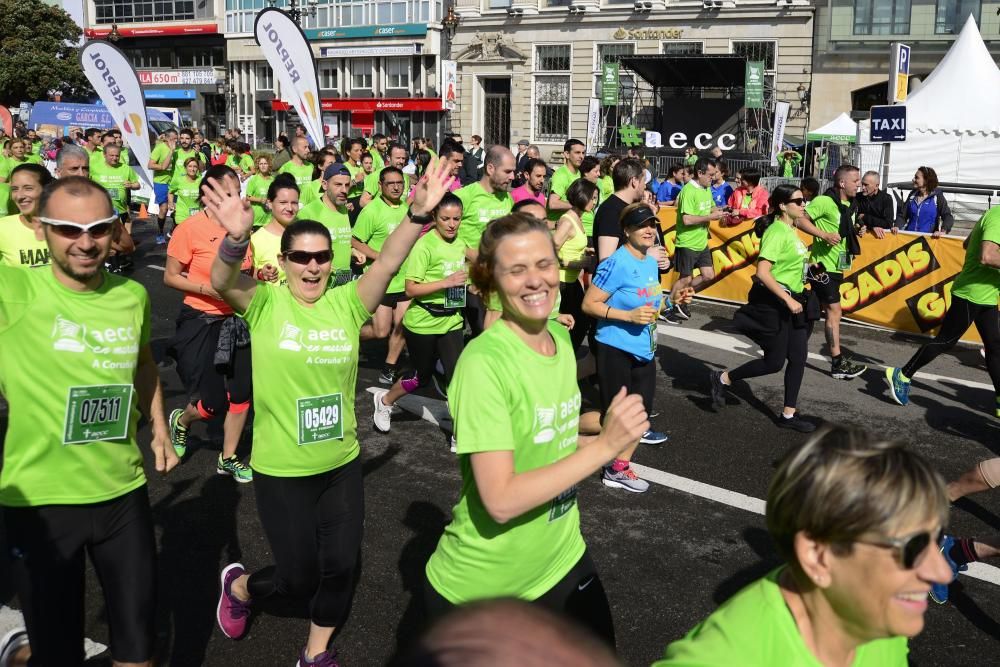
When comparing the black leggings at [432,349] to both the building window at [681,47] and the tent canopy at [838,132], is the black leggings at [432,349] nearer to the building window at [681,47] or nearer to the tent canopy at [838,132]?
the tent canopy at [838,132]

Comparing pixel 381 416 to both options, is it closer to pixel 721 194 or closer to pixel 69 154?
pixel 69 154

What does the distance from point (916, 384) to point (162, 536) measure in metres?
6.73

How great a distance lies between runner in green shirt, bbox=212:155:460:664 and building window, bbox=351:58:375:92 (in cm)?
4496

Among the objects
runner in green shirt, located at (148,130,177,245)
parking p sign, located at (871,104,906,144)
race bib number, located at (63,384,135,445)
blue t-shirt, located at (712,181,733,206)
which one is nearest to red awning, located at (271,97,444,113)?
runner in green shirt, located at (148,130,177,245)

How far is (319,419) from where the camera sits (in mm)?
3822

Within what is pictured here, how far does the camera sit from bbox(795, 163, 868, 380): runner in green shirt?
29.1 feet

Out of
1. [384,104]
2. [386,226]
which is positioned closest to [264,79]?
[384,104]

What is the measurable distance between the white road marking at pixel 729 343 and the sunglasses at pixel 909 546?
7.24 meters

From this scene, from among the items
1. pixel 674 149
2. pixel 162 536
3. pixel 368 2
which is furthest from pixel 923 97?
pixel 368 2

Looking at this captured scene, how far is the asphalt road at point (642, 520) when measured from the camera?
427cm

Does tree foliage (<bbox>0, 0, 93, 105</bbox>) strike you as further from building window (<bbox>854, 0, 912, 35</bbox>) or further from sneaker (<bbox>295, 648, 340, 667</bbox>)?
sneaker (<bbox>295, 648, 340, 667</bbox>)

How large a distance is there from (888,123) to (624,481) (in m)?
8.93

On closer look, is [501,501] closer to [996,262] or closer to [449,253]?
[449,253]

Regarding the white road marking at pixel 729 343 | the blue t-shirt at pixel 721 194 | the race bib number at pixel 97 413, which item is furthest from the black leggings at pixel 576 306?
the blue t-shirt at pixel 721 194
